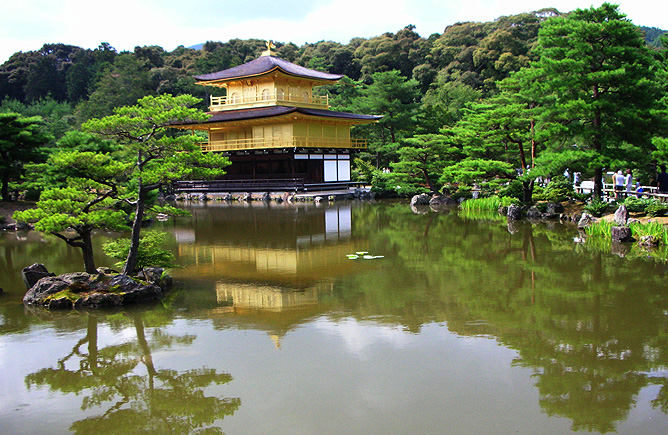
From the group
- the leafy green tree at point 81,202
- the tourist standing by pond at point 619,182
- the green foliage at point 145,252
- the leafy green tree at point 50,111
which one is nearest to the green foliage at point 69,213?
the leafy green tree at point 81,202

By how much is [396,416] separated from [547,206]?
14739mm

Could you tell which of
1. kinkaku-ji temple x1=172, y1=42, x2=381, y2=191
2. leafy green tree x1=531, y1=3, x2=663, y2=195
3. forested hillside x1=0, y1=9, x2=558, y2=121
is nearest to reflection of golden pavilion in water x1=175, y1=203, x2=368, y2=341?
leafy green tree x1=531, y1=3, x2=663, y2=195

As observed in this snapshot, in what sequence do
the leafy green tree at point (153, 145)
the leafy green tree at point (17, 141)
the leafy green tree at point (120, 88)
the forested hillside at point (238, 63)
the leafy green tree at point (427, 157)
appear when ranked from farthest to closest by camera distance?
the forested hillside at point (238, 63) → the leafy green tree at point (120, 88) → the leafy green tree at point (427, 157) → the leafy green tree at point (17, 141) → the leafy green tree at point (153, 145)

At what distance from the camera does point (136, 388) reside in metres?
5.09

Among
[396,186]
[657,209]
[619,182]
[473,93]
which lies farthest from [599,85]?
[473,93]

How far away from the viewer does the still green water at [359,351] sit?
4441 mm

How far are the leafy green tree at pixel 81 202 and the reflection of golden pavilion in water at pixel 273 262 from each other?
191 centimetres

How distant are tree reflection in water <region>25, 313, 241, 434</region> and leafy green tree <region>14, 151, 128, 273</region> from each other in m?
2.42

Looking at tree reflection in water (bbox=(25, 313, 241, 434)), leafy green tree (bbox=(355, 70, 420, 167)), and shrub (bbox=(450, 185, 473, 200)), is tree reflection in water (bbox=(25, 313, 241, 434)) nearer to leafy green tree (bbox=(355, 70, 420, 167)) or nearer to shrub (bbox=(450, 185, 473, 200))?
shrub (bbox=(450, 185, 473, 200))

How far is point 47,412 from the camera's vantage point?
462 centimetres

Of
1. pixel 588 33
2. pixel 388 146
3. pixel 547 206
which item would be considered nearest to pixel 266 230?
pixel 547 206

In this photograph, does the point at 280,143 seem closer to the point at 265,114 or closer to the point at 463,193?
the point at 265,114

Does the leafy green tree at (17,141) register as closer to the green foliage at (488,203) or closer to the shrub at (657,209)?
the green foliage at (488,203)

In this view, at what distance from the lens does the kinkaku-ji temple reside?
28188mm
